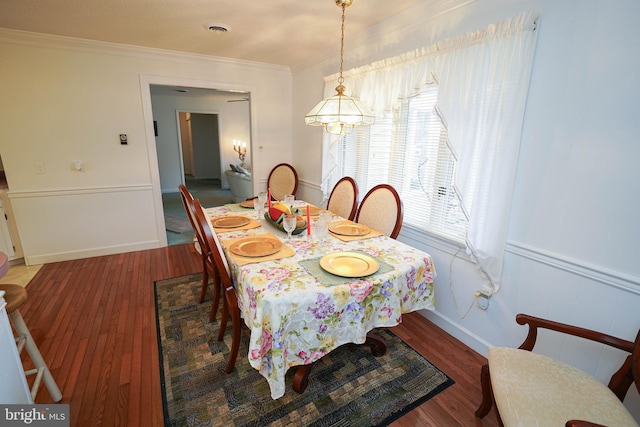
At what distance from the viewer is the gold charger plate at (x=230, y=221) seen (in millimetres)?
2057

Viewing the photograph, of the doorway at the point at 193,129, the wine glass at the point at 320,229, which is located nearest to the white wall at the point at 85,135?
the doorway at the point at 193,129

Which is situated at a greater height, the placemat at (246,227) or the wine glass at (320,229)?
the wine glass at (320,229)

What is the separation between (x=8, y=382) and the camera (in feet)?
3.44

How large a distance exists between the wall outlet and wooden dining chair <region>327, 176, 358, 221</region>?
43.6 inches

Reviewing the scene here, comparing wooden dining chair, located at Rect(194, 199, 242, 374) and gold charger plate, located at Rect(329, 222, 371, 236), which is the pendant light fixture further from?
wooden dining chair, located at Rect(194, 199, 242, 374)

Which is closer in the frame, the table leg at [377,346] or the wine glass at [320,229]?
the wine glass at [320,229]

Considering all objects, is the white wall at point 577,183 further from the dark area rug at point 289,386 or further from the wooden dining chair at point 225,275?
the wooden dining chair at point 225,275

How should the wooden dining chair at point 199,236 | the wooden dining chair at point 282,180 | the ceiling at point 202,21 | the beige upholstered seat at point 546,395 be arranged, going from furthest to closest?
the wooden dining chair at point 282,180 < the ceiling at point 202,21 < the wooden dining chair at point 199,236 < the beige upholstered seat at point 546,395

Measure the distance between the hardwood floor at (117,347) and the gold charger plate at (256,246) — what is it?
2.95ft

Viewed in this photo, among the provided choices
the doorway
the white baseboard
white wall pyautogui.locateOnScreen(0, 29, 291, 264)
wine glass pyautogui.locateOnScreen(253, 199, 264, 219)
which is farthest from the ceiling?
the doorway

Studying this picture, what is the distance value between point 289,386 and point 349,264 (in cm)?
80

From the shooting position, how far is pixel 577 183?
4.61 ft

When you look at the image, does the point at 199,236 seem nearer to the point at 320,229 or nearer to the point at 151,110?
the point at 320,229

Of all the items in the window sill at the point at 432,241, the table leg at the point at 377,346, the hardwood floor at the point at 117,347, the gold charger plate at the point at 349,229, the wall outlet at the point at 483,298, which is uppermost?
the gold charger plate at the point at 349,229
